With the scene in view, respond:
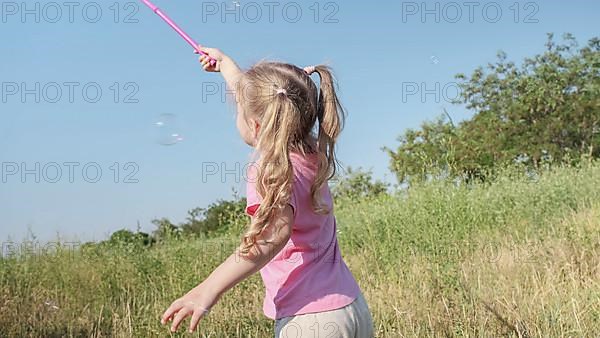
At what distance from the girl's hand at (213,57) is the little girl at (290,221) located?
442 mm

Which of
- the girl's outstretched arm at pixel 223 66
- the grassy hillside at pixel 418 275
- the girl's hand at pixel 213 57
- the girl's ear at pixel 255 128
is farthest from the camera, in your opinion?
the grassy hillside at pixel 418 275

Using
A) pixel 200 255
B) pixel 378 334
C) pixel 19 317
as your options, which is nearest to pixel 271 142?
pixel 378 334

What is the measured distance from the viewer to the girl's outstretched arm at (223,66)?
241cm

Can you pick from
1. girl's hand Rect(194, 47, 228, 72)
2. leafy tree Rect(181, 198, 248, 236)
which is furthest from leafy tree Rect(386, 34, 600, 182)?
girl's hand Rect(194, 47, 228, 72)

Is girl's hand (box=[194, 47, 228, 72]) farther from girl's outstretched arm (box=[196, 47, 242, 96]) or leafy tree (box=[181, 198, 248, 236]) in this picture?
leafy tree (box=[181, 198, 248, 236])

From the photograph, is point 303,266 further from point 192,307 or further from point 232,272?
point 192,307

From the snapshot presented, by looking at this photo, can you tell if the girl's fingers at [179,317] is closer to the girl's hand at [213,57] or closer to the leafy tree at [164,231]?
the girl's hand at [213,57]

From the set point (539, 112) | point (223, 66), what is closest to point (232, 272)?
point (223, 66)

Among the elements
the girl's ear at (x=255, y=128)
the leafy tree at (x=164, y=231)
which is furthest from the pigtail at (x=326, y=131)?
the leafy tree at (x=164, y=231)

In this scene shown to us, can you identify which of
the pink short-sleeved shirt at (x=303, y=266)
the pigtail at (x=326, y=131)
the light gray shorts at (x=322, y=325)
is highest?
the pigtail at (x=326, y=131)

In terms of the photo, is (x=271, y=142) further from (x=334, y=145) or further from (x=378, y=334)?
(x=378, y=334)

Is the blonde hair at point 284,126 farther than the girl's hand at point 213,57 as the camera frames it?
No

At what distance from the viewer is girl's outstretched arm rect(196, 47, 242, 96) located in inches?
94.8

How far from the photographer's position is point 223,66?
250 cm
